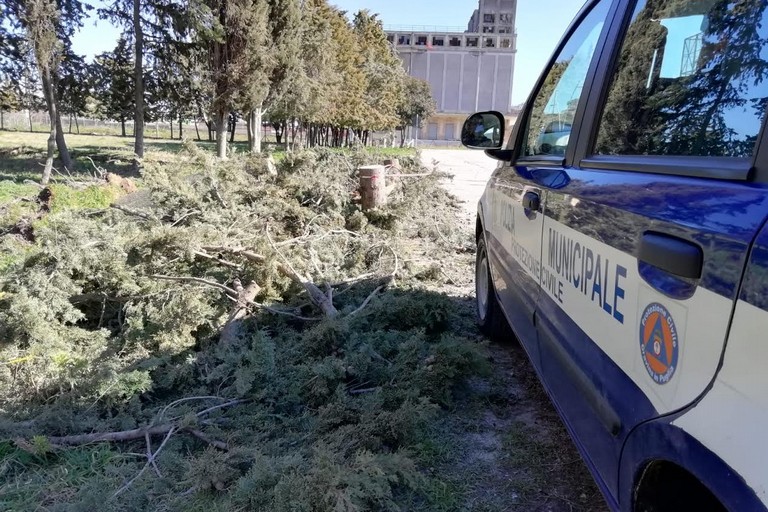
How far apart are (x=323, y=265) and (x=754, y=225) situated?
16.4ft

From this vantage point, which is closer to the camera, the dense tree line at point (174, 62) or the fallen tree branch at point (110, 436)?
the fallen tree branch at point (110, 436)

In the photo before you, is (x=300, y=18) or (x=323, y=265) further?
(x=300, y=18)

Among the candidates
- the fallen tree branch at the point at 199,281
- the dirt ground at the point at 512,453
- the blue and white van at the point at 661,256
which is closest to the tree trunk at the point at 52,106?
the fallen tree branch at the point at 199,281

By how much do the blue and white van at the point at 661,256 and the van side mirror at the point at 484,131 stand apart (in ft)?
3.19

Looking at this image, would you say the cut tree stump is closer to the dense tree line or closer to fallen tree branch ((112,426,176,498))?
fallen tree branch ((112,426,176,498))

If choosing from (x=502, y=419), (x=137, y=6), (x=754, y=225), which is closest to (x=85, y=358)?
(x=502, y=419)

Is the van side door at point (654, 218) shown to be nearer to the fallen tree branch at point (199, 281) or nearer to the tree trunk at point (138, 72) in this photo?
the fallen tree branch at point (199, 281)

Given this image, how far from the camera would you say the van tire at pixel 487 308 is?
414 cm

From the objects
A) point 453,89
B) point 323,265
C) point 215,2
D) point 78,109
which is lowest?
point 323,265

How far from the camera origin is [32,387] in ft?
12.1

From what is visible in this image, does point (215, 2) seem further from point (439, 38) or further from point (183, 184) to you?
point (439, 38)

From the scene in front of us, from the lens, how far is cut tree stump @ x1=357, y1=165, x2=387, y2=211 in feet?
27.1

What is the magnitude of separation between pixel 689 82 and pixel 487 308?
9.24ft

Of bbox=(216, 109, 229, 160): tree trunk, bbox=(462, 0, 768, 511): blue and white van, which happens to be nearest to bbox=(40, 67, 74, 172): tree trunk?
bbox=(216, 109, 229, 160): tree trunk
